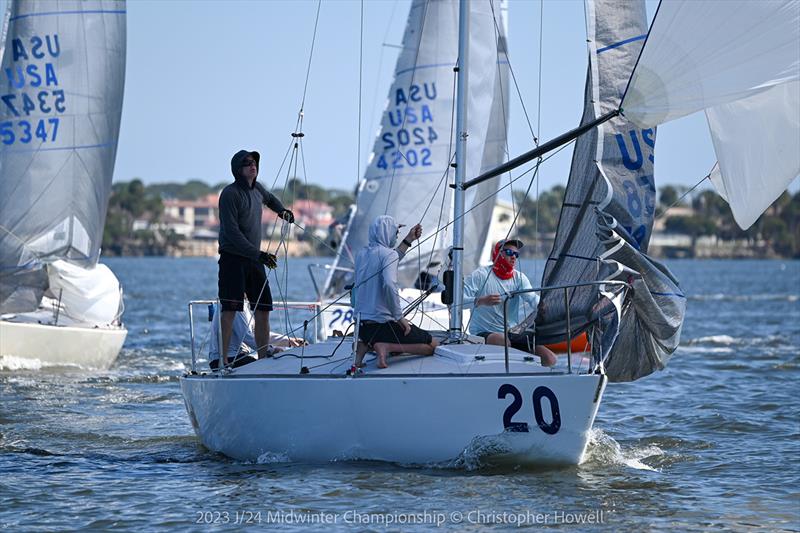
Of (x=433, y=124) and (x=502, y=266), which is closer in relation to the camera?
(x=502, y=266)

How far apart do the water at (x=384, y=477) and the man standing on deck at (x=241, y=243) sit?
3.98 feet

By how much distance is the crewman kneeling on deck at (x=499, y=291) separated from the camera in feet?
32.9

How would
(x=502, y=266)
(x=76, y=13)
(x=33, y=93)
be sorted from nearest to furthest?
(x=502, y=266)
(x=33, y=93)
(x=76, y=13)

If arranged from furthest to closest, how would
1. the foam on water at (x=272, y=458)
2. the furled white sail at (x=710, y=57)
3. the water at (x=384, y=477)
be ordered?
the foam on water at (x=272, y=458), the furled white sail at (x=710, y=57), the water at (x=384, y=477)

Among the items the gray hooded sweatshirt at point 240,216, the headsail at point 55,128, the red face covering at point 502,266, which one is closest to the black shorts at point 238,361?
the gray hooded sweatshirt at point 240,216

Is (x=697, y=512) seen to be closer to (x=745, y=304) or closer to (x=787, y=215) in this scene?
(x=745, y=304)

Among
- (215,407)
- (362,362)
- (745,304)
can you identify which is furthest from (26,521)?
(745,304)

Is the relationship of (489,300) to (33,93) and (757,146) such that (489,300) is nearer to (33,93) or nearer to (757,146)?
(757,146)

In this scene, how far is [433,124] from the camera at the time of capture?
2061 centimetres

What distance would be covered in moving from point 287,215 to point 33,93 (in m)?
9.27

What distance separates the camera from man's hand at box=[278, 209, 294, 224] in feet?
32.4

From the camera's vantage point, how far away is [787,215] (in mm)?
155125

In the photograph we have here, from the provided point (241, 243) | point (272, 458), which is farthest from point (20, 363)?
point (272, 458)

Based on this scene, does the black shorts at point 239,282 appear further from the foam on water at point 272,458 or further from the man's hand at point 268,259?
the foam on water at point 272,458
